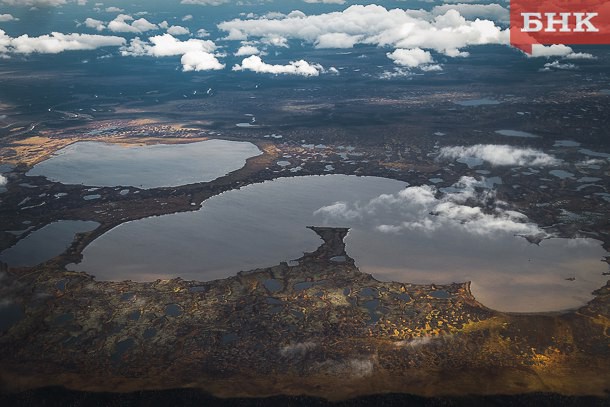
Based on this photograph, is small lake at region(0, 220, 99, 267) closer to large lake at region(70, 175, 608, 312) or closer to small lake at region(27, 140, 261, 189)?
large lake at region(70, 175, 608, 312)

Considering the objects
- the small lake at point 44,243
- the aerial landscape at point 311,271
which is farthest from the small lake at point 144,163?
the small lake at point 44,243

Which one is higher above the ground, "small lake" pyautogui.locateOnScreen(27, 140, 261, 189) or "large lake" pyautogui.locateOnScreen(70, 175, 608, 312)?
"small lake" pyautogui.locateOnScreen(27, 140, 261, 189)

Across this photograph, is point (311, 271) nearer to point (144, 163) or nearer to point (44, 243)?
point (44, 243)

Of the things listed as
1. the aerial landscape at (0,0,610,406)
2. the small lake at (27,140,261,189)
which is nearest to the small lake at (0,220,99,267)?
the aerial landscape at (0,0,610,406)

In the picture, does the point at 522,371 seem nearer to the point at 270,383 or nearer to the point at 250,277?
the point at 270,383

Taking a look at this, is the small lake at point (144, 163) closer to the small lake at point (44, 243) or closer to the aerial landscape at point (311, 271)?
the aerial landscape at point (311, 271)

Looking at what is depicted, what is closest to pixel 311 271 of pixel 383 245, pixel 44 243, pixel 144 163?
pixel 383 245

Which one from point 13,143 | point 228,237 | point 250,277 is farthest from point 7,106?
point 250,277
